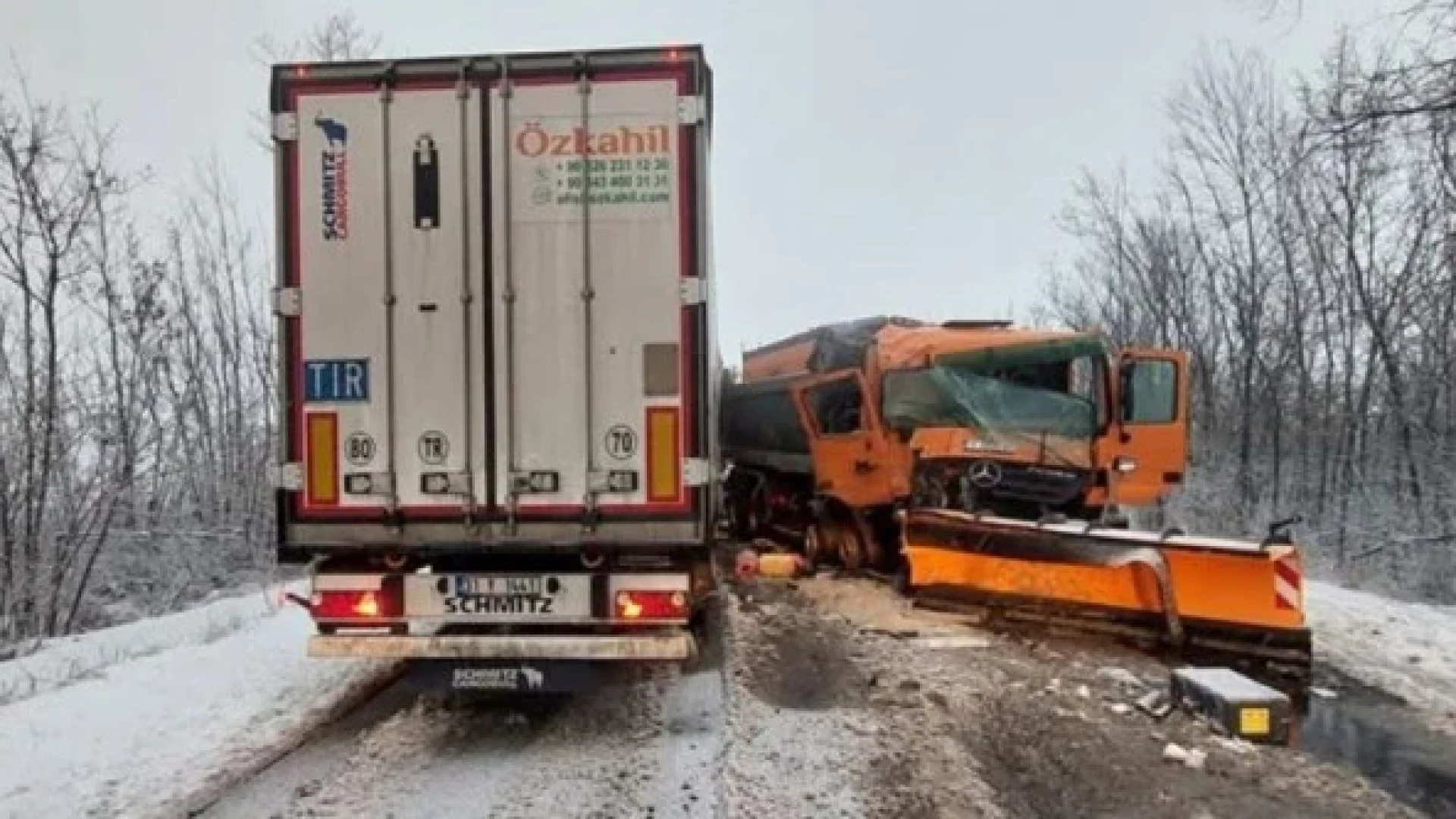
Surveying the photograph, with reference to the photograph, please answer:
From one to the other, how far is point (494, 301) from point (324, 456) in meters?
1.29

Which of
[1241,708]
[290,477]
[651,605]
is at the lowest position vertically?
[1241,708]

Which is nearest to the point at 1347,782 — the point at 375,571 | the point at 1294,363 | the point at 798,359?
the point at 375,571

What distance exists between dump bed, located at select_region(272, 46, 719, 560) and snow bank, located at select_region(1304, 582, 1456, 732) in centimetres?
520

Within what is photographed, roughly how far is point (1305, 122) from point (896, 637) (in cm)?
584

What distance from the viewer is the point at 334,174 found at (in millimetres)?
6336

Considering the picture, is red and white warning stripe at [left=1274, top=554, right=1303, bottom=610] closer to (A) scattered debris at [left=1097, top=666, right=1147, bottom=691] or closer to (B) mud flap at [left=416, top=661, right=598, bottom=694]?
(A) scattered debris at [left=1097, top=666, right=1147, bottom=691]

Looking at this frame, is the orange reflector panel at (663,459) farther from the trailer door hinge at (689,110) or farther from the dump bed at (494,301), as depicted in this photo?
the trailer door hinge at (689,110)

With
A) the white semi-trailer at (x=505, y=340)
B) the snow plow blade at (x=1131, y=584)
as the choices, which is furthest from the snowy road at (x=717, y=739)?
the white semi-trailer at (x=505, y=340)

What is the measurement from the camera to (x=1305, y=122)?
10.2 meters

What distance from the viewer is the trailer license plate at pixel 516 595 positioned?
250 inches

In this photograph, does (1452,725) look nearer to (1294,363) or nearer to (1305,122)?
(1305,122)

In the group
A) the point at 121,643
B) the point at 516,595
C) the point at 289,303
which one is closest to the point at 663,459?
the point at 516,595

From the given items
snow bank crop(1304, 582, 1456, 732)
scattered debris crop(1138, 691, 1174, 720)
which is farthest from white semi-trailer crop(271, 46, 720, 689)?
snow bank crop(1304, 582, 1456, 732)

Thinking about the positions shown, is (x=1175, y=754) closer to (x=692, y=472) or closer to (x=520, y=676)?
(x=692, y=472)
